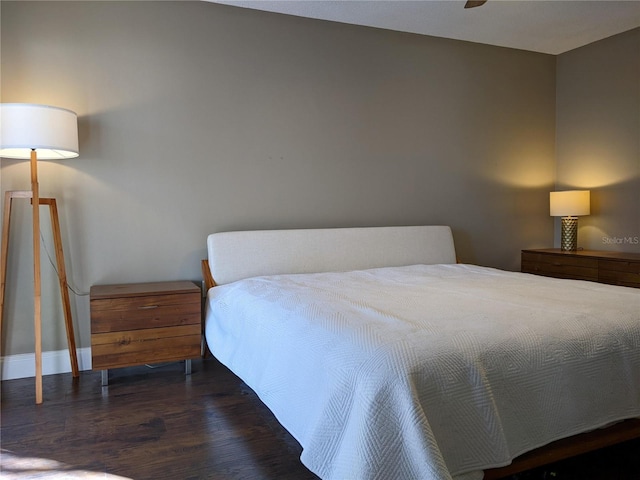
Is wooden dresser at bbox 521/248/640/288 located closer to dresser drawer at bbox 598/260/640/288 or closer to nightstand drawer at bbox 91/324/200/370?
dresser drawer at bbox 598/260/640/288

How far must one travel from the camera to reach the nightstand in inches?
105

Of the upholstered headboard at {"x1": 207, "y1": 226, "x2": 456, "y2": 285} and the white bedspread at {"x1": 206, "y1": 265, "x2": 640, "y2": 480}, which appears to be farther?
the upholstered headboard at {"x1": 207, "y1": 226, "x2": 456, "y2": 285}

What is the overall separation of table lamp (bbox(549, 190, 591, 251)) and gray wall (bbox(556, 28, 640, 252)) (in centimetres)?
21

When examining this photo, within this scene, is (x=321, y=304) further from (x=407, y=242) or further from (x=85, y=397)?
(x=407, y=242)

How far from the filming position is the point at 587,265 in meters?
3.73

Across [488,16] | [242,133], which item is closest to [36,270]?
[242,133]

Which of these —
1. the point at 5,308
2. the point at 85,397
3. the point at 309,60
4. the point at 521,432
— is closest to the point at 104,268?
the point at 5,308

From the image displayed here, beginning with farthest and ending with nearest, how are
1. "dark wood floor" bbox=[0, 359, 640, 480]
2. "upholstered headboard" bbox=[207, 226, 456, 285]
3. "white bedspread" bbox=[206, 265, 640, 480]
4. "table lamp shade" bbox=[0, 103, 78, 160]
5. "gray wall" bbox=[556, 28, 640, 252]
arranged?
"gray wall" bbox=[556, 28, 640, 252] → "upholstered headboard" bbox=[207, 226, 456, 285] → "table lamp shade" bbox=[0, 103, 78, 160] → "dark wood floor" bbox=[0, 359, 640, 480] → "white bedspread" bbox=[206, 265, 640, 480]

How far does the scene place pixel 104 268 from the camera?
3090 mm

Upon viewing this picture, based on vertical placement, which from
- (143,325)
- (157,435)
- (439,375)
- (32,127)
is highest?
(32,127)

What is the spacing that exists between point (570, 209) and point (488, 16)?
5.60ft

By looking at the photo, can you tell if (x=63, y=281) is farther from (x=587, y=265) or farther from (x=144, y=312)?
(x=587, y=265)

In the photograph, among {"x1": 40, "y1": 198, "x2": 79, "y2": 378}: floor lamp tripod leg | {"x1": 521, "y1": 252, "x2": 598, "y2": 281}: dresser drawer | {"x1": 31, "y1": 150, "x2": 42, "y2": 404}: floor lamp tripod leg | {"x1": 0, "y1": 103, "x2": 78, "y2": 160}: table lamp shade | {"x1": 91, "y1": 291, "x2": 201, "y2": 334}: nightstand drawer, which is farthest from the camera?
{"x1": 521, "y1": 252, "x2": 598, "y2": 281}: dresser drawer

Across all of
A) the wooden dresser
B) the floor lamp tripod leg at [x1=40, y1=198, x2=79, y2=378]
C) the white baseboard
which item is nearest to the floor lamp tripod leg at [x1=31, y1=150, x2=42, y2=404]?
the floor lamp tripod leg at [x1=40, y1=198, x2=79, y2=378]
